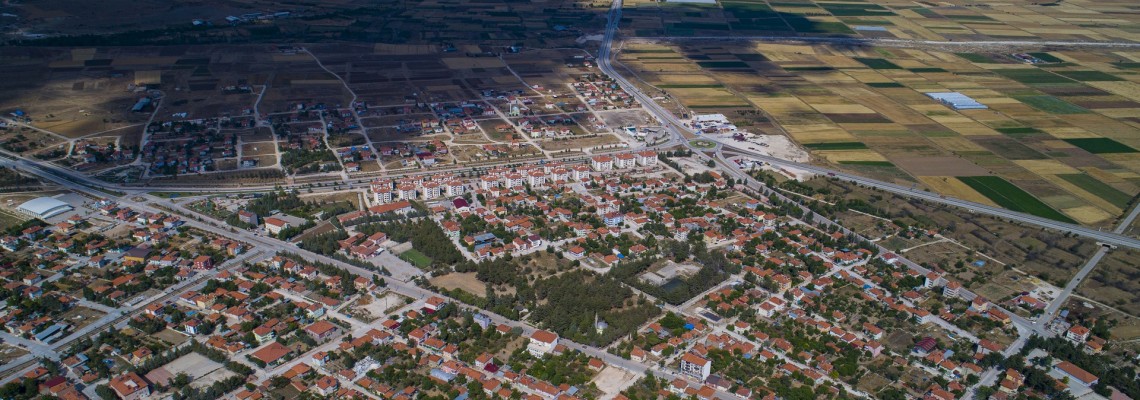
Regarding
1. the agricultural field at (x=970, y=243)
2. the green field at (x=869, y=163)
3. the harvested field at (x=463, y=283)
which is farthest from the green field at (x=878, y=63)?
the harvested field at (x=463, y=283)

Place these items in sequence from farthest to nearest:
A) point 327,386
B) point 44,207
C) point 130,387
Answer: point 44,207 < point 327,386 < point 130,387

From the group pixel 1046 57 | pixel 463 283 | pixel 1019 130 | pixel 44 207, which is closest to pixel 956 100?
pixel 1019 130

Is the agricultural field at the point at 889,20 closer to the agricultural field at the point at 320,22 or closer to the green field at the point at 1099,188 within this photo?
the agricultural field at the point at 320,22

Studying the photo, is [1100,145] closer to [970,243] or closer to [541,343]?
[970,243]

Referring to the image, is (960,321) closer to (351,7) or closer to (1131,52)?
(1131,52)

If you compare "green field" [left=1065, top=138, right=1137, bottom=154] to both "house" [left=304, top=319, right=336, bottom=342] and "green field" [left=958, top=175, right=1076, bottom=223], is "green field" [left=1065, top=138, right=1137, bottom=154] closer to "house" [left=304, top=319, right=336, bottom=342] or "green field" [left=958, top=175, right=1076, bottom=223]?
"green field" [left=958, top=175, right=1076, bottom=223]
